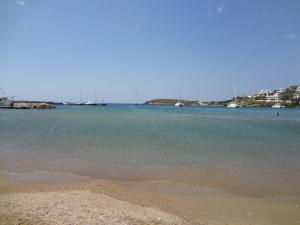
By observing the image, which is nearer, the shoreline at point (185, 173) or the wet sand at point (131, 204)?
the wet sand at point (131, 204)

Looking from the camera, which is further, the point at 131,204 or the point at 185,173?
the point at 185,173

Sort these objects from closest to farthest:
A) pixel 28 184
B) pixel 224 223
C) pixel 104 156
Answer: pixel 224 223, pixel 28 184, pixel 104 156

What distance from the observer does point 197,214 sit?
34.4ft

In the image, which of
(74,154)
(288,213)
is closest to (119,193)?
(288,213)

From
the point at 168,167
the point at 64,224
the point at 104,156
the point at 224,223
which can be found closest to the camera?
the point at 64,224

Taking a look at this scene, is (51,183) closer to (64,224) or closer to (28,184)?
(28,184)

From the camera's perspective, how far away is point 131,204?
11.0 metres

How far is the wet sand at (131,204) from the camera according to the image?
916 cm

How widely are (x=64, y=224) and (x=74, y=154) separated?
14741 millimetres

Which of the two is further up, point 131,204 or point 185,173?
point 131,204

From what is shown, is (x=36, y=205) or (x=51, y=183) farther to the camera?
(x=51, y=183)

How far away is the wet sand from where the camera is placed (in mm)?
9164

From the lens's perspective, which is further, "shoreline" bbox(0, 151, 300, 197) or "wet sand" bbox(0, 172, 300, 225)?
"shoreline" bbox(0, 151, 300, 197)

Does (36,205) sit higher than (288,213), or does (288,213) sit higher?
(36,205)
